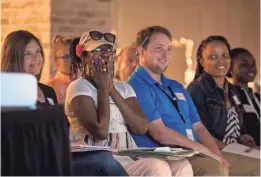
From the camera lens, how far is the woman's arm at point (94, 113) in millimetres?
3514

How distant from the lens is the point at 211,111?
4941mm

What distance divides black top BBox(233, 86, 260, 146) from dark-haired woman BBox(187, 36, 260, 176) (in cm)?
17

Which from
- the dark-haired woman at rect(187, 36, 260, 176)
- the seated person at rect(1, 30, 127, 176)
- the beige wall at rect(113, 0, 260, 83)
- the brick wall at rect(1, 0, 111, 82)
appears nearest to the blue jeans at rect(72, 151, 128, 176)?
the seated person at rect(1, 30, 127, 176)

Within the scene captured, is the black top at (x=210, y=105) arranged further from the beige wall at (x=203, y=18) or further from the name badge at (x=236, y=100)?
the beige wall at (x=203, y=18)

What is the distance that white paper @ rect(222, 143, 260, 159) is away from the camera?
4.68 m

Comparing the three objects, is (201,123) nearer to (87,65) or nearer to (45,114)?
(87,65)

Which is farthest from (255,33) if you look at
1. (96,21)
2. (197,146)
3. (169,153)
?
(169,153)

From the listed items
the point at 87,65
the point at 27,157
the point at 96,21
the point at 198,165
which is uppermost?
the point at 96,21

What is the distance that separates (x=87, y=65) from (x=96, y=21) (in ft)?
7.79

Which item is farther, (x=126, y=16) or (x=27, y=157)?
(x=126, y=16)

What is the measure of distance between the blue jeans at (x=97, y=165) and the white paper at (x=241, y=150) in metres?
1.67

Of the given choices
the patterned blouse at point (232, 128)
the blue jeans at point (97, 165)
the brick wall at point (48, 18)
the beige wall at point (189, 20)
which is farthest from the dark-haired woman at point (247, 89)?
the beige wall at point (189, 20)

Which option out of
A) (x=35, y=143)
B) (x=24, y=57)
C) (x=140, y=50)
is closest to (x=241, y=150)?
(x=140, y=50)

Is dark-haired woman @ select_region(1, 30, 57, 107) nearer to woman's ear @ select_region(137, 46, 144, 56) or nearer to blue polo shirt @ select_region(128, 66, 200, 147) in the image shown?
blue polo shirt @ select_region(128, 66, 200, 147)
